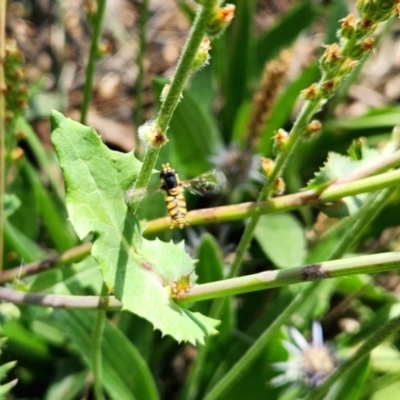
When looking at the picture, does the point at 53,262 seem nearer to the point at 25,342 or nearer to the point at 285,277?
the point at 25,342

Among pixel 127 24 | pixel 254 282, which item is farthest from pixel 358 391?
pixel 127 24

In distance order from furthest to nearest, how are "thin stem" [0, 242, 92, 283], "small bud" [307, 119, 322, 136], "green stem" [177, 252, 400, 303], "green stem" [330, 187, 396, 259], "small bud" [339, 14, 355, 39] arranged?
1. "thin stem" [0, 242, 92, 283]
2. "green stem" [330, 187, 396, 259]
3. "small bud" [307, 119, 322, 136]
4. "small bud" [339, 14, 355, 39]
5. "green stem" [177, 252, 400, 303]

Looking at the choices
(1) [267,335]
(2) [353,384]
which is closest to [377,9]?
(1) [267,335]

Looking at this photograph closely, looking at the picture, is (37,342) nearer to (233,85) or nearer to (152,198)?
(152,198)

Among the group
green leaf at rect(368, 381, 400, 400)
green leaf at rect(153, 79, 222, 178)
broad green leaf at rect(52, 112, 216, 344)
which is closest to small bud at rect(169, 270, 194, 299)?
broad green leaf at rect(52, 112, 216, 344)

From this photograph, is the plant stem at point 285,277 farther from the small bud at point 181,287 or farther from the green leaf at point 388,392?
the green leaf at point 388,392

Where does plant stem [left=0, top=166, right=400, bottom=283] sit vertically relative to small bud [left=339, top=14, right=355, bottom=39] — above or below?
below

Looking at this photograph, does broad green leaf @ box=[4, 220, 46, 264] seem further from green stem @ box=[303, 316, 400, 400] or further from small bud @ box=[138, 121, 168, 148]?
small bud @ box=[138, 121, 168, 148]
